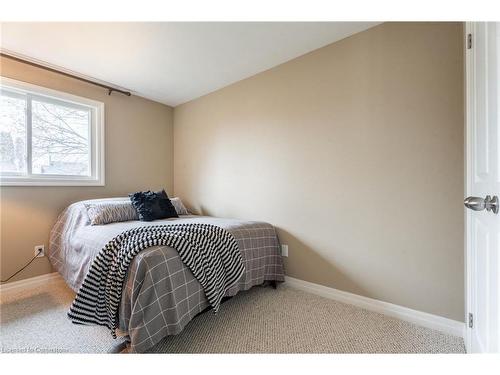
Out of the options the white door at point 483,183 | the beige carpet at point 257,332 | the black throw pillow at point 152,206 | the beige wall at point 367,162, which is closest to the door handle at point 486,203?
the white door at point 483,183

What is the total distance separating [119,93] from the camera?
2.87 m

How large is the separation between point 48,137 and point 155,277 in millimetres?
2281

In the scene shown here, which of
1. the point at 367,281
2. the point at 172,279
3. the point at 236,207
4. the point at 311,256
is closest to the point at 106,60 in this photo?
the point at 236,207

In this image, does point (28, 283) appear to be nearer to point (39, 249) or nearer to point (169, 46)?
point (39, 249)

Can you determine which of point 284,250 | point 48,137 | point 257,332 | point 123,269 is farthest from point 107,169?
point 257,332

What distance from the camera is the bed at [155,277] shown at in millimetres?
1221

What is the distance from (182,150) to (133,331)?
254 cm

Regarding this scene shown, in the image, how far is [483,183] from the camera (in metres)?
0.92

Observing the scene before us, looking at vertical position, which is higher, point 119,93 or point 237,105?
point 119,93

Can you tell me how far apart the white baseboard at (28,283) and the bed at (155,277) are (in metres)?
0.40

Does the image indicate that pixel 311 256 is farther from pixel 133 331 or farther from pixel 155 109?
pixel 155 109

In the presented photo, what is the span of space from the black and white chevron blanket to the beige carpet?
0.65ft

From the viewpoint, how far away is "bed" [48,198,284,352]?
4.00 ft

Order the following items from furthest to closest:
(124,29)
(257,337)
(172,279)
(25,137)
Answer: (25,137) → (124,29) → (257,337) → (172,279)
